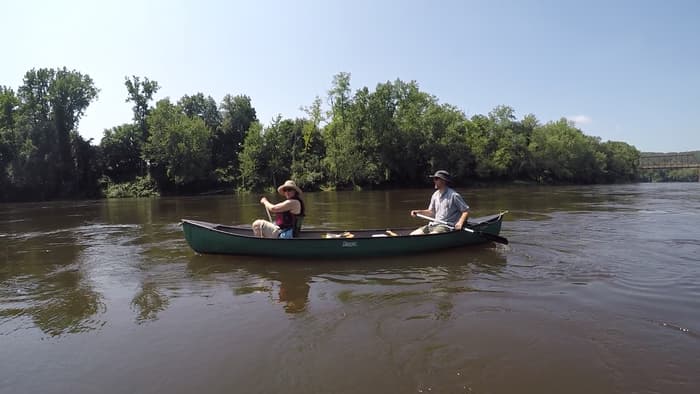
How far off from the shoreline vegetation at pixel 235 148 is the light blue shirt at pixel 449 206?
3941cm

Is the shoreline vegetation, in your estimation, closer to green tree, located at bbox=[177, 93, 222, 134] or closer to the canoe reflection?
green tree, located at bbox=[177, 93, 222, 134]

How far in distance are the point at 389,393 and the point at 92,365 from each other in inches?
119

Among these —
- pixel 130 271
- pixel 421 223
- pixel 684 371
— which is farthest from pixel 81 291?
pixel 421 223

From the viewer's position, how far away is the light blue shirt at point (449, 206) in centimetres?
929

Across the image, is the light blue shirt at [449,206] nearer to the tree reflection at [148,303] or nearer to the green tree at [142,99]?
the tree reflection at [148,303]

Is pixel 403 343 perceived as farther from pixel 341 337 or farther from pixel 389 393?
pixel 389 393

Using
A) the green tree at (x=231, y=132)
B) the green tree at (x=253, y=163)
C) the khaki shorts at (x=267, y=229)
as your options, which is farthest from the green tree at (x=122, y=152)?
the khaki shorts at (x=267, y=229)

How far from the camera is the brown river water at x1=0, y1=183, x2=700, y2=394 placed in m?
3.65

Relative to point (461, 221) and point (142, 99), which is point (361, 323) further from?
point (142, 99)

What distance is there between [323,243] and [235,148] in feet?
A: 178

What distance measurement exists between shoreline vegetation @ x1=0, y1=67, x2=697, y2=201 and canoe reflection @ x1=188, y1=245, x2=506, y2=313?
40192mm

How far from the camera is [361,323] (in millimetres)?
5012

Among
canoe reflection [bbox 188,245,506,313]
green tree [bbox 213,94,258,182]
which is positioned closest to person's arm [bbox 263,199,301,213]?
canoe reflection [bbox 188,245,506,313]

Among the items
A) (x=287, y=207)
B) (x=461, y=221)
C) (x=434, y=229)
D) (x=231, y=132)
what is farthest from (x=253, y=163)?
(x=461, y=221)
